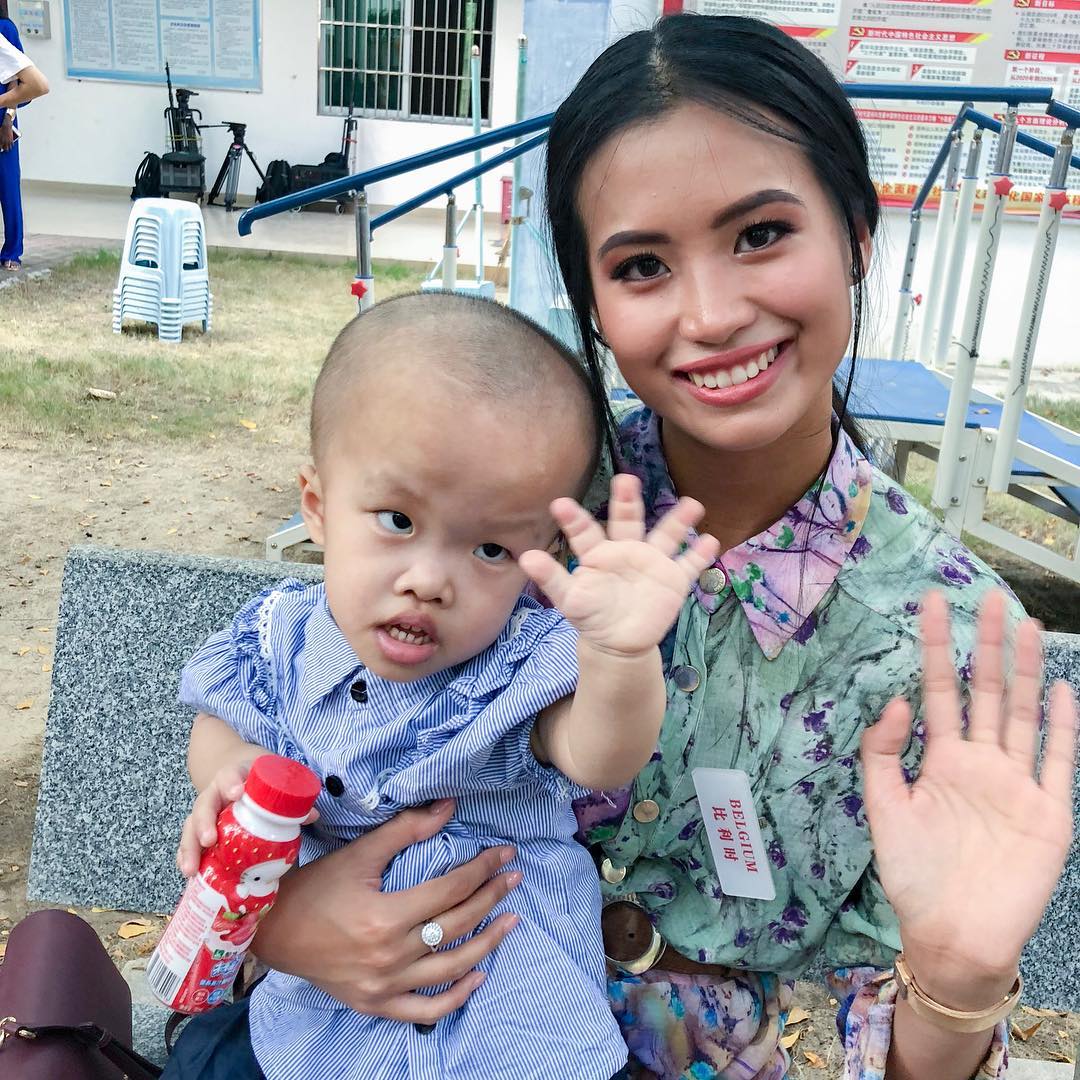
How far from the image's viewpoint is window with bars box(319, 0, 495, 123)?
15.9 m

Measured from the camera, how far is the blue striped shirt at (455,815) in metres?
1.34

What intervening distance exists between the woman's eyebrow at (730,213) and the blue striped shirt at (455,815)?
0.44 meters

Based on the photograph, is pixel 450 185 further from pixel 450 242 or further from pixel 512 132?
pixel 512 132

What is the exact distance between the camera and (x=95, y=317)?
9055mm

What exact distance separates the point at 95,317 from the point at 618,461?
328 inches

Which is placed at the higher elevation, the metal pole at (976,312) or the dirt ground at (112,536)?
the metal pole at (976,312)

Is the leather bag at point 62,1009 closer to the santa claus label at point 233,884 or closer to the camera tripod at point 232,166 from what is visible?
the santa claus label at point 233,884

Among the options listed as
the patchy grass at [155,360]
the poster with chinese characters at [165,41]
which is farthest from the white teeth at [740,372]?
the poster with chinese characters at [165,41]

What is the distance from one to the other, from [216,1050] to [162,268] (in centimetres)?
796

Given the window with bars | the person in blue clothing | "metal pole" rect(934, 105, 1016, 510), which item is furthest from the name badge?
the window with bars

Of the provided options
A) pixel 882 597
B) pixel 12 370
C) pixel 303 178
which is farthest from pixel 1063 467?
pixel 303 178

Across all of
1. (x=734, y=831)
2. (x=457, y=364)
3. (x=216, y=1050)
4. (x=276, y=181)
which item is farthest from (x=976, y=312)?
(x=276, y=181)

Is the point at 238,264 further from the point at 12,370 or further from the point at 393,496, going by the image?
the point at 393,496

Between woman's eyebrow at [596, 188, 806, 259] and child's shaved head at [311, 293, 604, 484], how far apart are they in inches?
5.5
